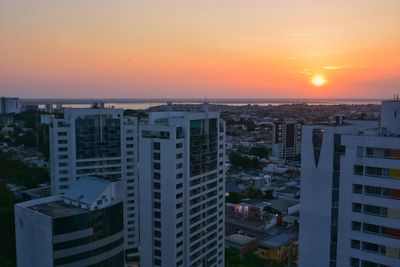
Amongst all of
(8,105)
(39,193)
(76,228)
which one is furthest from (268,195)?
(8,105)

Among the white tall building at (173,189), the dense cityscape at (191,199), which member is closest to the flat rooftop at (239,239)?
the dense cityscape at (191,199)

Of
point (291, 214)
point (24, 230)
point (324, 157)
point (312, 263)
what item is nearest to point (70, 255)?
point (24, 230)

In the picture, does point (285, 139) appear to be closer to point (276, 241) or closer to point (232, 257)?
point (276, 241)

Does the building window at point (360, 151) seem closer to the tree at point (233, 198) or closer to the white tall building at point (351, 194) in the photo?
the white tall building at point (351, 194)

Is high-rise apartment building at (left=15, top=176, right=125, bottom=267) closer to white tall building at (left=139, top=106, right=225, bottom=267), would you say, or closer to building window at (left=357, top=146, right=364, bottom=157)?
white tall building at (left=139, top=106, right=225, bottom=267)

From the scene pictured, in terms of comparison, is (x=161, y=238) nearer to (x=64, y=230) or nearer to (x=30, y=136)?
(x=64, y=230)

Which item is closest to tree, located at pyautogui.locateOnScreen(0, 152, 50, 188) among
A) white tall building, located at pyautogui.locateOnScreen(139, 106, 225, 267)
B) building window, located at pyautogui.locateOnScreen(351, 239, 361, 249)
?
white tall building, located at pyautogui.locateOnScreen(139, 106, 225, 267)
